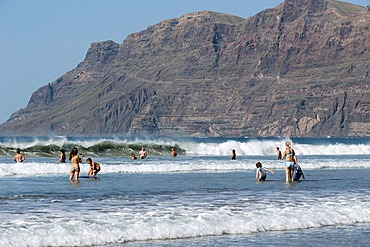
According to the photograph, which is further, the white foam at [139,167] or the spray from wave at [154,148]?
the spray from wave at [154,148]

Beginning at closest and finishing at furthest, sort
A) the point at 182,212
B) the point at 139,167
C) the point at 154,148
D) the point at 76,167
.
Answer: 1. the point at 182,212
2. the point at 76,167
3. the point at 139,167
4. the point at 154,148

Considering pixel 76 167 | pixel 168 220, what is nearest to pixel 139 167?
pixel 76 167

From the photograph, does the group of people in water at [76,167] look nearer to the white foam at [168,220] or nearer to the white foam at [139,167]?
the white foam at [139,167]

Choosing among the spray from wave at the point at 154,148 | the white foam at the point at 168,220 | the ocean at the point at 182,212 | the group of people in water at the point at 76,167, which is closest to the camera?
the white foam at the point at 168,220

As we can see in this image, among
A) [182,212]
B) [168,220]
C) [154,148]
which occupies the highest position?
[154,148]

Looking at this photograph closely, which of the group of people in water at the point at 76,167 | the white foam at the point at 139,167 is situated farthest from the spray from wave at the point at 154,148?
the group of people in water at the point at 76,167

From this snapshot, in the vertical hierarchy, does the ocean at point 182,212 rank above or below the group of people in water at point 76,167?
below

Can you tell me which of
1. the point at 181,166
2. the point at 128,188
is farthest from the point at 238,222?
the point at 181,166

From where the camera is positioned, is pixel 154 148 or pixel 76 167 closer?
pixel 76 167

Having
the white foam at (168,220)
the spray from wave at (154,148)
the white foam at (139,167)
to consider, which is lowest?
the white foam at (168,220)

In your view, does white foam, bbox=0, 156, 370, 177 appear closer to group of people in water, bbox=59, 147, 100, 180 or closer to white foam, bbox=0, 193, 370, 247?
group of people in water, bbox=59, 147, 100, 180

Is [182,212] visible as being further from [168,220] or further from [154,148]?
[154,148]

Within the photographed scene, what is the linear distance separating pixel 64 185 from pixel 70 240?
42.7 ft

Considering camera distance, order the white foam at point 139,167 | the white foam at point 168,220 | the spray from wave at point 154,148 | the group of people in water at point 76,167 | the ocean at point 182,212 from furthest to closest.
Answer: the spray from wave at point 154,148 < the white foam at point 139,167 < the group of people in water at point 76,167 < the ocean at point 182,212 < the white foam at point 168,220
